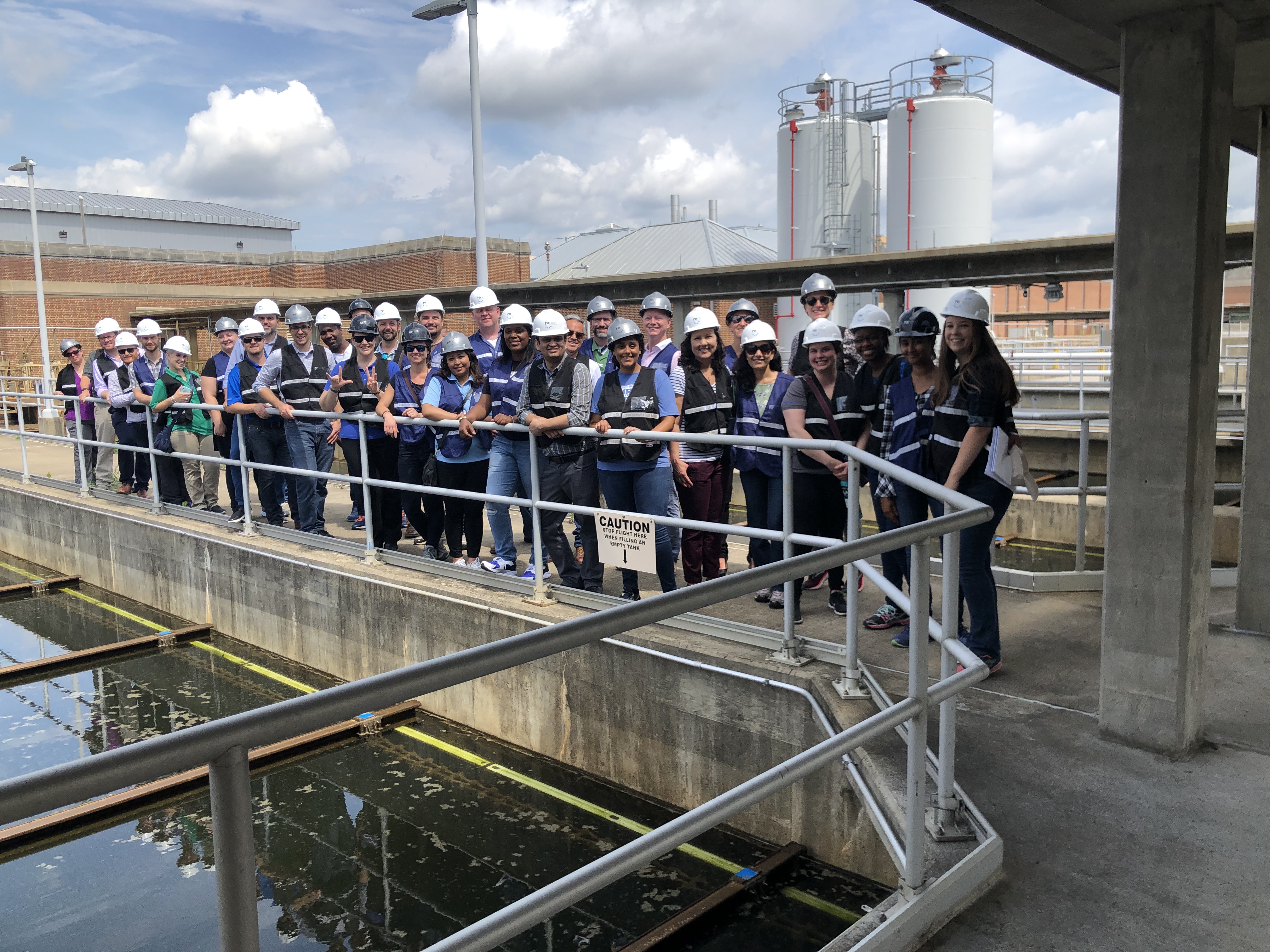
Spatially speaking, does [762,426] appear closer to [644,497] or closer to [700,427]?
[700,427]

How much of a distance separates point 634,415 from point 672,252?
40.7m

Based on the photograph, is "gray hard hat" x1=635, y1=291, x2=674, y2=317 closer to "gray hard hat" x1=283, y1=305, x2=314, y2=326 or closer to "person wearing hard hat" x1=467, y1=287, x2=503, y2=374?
"person wearing hard hat" x1=467, y1=287, x2=503, y2=374

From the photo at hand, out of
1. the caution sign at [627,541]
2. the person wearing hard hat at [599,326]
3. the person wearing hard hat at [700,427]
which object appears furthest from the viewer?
the person wearing hard hat at [599,326]

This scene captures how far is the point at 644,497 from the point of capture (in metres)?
6.00

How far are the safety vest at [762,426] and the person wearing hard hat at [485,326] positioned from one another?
2.07 m

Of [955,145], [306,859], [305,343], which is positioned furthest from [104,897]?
[955,145]

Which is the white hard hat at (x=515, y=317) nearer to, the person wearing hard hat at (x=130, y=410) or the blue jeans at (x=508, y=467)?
the blue jeans at (x=508, y=467)

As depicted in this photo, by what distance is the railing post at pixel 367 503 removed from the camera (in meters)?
7.21

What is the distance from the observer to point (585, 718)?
5848mm

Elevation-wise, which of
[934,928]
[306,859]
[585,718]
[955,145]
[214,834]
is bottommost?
[306,859]

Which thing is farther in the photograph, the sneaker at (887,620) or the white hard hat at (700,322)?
the white hard hat at (700,322)

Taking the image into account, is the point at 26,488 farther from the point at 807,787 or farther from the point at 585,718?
the point at 807,787

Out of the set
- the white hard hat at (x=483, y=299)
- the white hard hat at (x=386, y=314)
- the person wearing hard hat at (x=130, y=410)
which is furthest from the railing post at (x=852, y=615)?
the person wearing hard hat at (x=130, y=410)

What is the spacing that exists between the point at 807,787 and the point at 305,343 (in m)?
6.17
